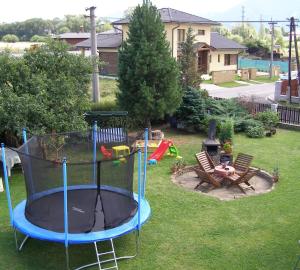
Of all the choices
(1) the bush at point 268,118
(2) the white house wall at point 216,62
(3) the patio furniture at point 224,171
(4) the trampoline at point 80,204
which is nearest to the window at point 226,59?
(2) the white house wall at point 216,62

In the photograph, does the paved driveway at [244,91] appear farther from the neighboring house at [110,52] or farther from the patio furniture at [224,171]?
the patio furniture at [224,171]

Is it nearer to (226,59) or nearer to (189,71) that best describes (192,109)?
(189,71)

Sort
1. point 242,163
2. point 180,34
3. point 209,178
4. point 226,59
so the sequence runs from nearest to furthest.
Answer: point 209,178
point 242,163
point 180,34
point 226,59

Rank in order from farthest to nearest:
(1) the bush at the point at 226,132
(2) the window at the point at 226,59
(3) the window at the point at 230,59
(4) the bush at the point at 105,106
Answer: (3) the window at the point at 230,59, (2) the window at the point at 226,59, (4) the bush at the point at 105,106, (1) the bush at the point at 226,132

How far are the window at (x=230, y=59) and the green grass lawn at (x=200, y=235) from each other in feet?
129

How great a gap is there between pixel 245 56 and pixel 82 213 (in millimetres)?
64978

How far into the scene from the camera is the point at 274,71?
49.7 metres

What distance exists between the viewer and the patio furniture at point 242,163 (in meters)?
14.2

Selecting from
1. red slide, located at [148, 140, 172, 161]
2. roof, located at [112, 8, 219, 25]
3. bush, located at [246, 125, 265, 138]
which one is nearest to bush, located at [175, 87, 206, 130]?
bush, located at [246, 125, 265, 138]

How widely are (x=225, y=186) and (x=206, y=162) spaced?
1.19 metres

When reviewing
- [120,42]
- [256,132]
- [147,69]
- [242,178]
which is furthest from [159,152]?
[120,42]

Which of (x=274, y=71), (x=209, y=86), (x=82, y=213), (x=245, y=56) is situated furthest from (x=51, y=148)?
(x=245, y=56)

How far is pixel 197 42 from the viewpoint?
46.7 metres

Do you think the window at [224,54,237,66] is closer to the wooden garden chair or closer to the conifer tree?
the conifer tree
